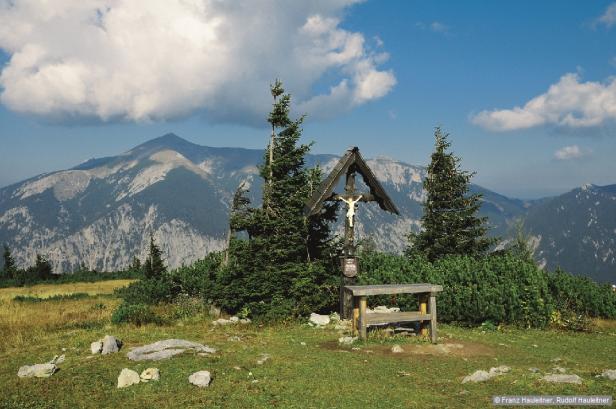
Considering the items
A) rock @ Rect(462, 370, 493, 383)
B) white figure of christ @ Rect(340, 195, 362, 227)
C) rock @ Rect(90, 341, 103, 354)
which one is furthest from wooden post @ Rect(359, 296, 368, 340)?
rock @ Rect(90, 341, 103, 354)

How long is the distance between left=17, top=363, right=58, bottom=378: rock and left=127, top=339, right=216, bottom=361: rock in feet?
6.13

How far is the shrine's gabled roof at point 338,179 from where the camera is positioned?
17922 millimetres

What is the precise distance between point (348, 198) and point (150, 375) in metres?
10.7

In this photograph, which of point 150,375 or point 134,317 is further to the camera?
point 134,317

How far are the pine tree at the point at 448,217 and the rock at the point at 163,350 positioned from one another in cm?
2481

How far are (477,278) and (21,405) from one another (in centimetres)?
1599

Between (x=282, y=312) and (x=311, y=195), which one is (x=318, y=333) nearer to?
(x=282, y=312)

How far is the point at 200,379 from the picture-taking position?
988cm

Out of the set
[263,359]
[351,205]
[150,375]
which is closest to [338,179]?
[351,205]

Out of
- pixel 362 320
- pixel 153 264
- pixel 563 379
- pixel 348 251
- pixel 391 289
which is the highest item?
pixel 348 251

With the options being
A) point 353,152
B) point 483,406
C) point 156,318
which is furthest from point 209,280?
point 483,406

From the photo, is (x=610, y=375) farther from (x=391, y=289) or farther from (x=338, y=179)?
(x=338, y=179)

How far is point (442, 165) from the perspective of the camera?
120ft

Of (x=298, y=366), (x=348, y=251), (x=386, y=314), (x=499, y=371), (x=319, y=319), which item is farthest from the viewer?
(x=348, y=251)
